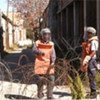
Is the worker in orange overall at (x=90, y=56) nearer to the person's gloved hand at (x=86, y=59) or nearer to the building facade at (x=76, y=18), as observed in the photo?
the person's gloved hand at (x=86, y=59)

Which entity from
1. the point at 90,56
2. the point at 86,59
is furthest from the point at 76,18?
the point at 86,59

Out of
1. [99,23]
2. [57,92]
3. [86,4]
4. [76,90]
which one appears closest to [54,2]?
[86,4]

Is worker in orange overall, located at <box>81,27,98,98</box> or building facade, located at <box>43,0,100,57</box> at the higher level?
building facade, located at <box>43,0,100,57</box>

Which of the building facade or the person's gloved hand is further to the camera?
the building facade

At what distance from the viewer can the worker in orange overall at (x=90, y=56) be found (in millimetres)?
10239

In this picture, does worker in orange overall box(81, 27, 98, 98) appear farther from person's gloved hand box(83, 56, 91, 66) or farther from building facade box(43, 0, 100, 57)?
building facade box(43, 0, 100, 57)

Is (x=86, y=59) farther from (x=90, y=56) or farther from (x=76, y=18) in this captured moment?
(x=76, y=18)

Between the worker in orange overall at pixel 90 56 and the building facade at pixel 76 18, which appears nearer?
the worker in orange overall at pixel 90 56

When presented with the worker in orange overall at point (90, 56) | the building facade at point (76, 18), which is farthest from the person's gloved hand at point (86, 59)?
the building facade at point (76, 18)

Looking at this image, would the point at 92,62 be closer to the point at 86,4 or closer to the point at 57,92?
the point at 57,92

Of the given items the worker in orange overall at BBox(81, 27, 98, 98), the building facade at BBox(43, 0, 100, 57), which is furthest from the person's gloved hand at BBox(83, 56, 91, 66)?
the building facade at BBox(43, 0, 100, 57)

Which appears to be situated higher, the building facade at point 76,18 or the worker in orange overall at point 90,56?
the building facade at point 76,18

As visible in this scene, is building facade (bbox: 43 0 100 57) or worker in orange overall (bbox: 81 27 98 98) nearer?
worker in orange overall (bbox: 81 27 98 98)

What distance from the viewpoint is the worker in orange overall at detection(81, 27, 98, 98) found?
1024 cm
